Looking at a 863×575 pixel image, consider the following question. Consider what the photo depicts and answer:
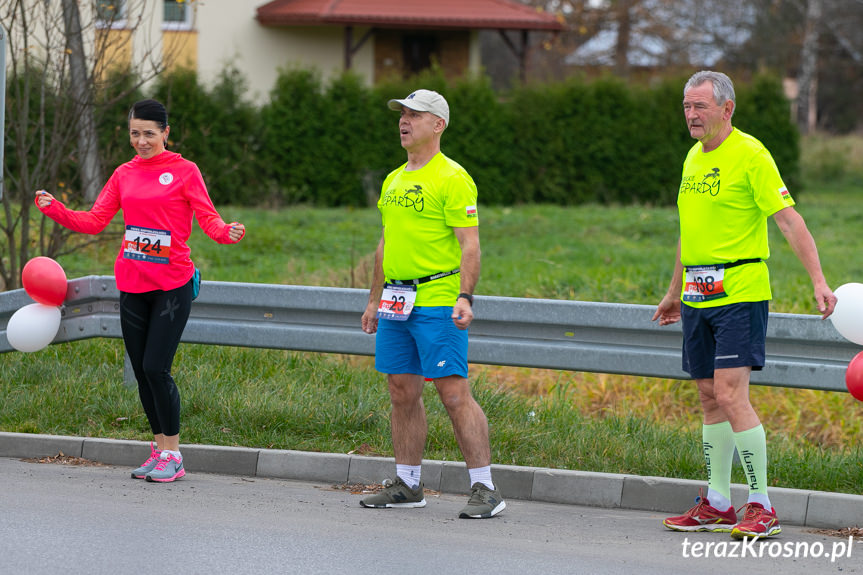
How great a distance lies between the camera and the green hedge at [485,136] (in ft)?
72.0

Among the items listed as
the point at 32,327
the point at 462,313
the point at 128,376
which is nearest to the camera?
the point at 462,313

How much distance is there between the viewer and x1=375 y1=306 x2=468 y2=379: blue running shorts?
5609 mm

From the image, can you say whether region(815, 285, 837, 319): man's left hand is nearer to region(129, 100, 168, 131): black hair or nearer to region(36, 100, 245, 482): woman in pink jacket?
region(36, 100, 245, 482): woman in pink jacket

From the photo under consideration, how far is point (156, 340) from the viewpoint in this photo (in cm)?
630

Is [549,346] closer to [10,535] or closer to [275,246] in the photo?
[10,535]

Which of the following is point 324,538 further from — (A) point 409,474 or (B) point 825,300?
(B) point 825,300

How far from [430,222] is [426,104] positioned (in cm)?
56

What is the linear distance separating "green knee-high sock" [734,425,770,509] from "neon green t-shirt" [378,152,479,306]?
1482 mm

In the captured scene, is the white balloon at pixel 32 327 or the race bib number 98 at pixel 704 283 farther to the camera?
the white balloon at pixel 32 327

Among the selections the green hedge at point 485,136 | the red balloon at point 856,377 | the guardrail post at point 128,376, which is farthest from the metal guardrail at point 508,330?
the green hedge at point 485,136

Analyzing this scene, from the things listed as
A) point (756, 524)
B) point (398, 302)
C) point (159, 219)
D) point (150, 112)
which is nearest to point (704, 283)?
point (756, 524)

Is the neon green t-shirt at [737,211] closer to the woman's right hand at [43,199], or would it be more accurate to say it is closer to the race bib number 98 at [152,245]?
the race bib number 98 at [152,245]

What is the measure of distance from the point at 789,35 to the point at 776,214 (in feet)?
143

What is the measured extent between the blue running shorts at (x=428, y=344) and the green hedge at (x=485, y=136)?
15.8 m
